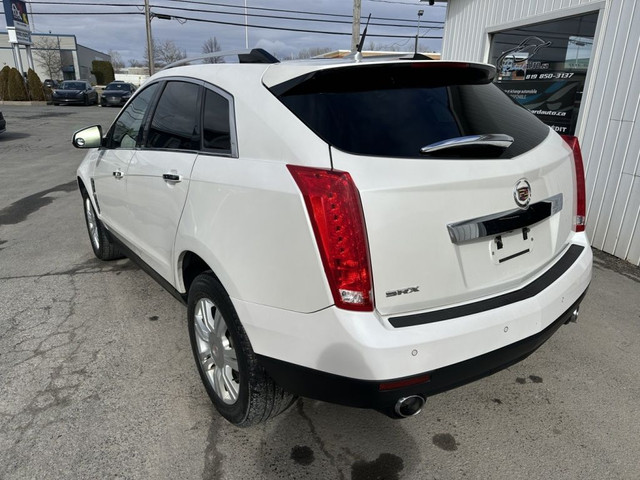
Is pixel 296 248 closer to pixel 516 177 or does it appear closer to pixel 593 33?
pixel 516 177

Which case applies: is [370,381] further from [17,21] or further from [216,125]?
[17,21]

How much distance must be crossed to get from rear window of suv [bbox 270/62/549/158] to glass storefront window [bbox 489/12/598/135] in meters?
3.77

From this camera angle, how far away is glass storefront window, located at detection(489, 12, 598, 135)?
5.50m

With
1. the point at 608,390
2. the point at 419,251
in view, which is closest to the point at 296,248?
the point at 419,251

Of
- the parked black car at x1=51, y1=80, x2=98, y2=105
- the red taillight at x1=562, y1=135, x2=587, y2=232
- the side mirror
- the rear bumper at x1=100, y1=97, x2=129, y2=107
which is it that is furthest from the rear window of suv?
the parked black car at x1=51, y1=80, x2=98, y2=105

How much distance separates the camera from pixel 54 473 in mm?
2195

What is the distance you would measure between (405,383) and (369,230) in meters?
0.59

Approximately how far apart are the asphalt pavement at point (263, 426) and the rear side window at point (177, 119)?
1.36 metres

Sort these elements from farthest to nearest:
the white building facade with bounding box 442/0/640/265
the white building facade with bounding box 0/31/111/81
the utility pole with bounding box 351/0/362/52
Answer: the white building facade with bounding box 0/31/111/81, the utility pole with bounding box 351/0/362/52, the white building facade with bounding box 442/0/640/265

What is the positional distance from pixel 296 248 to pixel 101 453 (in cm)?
146

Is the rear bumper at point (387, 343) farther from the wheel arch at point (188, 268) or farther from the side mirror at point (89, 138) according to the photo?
the side mirror at point (89, 138)

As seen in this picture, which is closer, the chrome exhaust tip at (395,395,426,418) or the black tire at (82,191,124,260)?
the chrome exhaust tip at (395,395,426,418)

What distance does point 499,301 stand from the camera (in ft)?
6.71

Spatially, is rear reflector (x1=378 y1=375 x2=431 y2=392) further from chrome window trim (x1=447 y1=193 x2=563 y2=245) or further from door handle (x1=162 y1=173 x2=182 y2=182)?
door handle (x1=162 y1=173 x2=182 y2=182)
